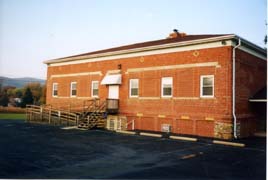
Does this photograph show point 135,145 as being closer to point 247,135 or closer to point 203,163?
point 203,163

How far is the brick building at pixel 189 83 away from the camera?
1622cm

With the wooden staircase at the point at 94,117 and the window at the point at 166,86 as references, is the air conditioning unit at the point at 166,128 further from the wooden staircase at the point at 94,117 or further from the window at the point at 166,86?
the wooden staircase at the point at 94,117

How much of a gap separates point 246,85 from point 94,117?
1102 cm

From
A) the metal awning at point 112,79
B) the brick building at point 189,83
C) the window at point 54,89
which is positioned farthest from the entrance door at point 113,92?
the window at point 54,89

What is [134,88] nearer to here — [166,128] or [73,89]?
[166,128]

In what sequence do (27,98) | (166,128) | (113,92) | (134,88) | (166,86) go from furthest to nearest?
1. (27,98)
2. (113,92)
3. (134,88)
4. (166,86)
5. (166,128)

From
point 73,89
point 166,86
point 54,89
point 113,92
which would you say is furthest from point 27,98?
point 166,86

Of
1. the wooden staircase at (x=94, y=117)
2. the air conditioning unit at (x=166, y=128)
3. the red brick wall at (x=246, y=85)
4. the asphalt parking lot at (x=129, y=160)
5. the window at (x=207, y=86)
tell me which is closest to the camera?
the asphalt parking lot at (x=129, y=160)

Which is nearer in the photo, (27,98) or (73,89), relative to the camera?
(73,89)

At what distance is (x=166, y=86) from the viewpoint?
18.9 meters

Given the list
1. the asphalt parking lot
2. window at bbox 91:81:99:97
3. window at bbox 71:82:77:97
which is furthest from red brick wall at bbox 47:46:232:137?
window at bbox 71:82:77:97

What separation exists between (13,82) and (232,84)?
212 ft

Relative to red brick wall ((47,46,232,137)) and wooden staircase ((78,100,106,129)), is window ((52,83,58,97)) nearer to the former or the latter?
red brick wall ((47,46,232,137))

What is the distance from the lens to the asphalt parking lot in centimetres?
793
